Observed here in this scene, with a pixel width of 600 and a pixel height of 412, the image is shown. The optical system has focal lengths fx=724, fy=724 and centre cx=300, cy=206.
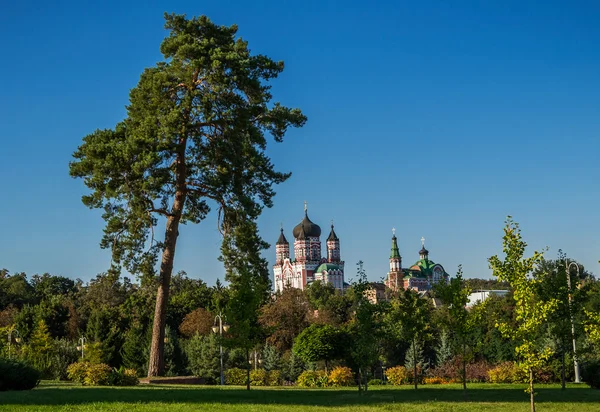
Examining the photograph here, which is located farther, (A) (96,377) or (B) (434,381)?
(B) (434,381)

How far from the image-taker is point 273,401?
57.8ft

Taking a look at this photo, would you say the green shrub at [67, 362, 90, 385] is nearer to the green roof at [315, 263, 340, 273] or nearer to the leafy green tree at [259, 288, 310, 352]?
the leafy green tree at [259, 288, 310, 352]

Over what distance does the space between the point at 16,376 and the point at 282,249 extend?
148 metres

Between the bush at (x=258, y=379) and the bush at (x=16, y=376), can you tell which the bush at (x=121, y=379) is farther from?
the bush at (x=258, y=379)

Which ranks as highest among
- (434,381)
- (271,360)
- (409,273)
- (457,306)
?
(409,273)

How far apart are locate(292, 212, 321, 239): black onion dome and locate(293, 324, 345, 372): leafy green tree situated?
396 feet

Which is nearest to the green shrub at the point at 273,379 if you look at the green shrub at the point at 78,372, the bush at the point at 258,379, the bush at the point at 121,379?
the bush at the point at 258,379

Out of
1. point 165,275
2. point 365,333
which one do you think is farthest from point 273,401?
point 165,275

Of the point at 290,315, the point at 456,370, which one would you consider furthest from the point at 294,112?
the point at 290,315

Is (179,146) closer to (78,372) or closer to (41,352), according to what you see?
(78,372)

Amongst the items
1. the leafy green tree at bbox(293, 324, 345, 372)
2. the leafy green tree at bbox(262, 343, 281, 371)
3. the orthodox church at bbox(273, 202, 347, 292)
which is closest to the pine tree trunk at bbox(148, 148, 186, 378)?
the leafy green tree at bbox(293, 324, 345, 372)

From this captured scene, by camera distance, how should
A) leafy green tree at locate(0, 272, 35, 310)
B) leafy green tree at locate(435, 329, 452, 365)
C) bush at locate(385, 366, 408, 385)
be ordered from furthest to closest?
leafy green tree at locate(0, 272, 35, 310), leafy green tree at locate(435, 329, 452, 365), bush at locate(385, 366, 408, 385)

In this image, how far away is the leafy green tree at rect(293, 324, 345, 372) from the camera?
3434 centimetres

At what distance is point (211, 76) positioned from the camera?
24.5 metres
